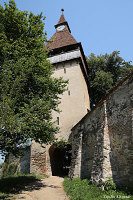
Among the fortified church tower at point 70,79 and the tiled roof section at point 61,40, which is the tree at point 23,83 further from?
the tiled roof section at point 61,40

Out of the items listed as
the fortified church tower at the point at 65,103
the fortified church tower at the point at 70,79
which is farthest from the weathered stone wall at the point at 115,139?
the fortified church tower at the point at 70,79

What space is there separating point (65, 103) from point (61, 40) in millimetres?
8314

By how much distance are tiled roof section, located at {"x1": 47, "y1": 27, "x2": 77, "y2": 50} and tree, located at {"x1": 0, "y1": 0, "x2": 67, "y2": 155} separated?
8158mm

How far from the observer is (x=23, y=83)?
7.76 metres

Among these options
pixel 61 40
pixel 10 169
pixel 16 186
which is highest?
pixel 61 40

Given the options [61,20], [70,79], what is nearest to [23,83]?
[70,79]

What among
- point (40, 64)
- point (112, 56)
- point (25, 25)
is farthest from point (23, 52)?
point (112, 56)

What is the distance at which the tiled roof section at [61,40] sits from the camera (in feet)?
58.0

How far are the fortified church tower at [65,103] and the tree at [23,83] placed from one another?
2688 mm

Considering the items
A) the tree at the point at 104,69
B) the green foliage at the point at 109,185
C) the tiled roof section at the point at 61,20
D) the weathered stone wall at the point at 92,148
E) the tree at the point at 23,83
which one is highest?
the tiled roof section at the point at 61,20

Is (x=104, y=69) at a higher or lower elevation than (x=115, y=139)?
higher

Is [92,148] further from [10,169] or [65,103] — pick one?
[10,169]

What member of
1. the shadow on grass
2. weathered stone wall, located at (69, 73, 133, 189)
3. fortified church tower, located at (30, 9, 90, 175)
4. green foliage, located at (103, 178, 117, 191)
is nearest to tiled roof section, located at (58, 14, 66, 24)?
fortified church tower, located at (30, 9, 90, 175)

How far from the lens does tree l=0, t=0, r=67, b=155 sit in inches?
274
